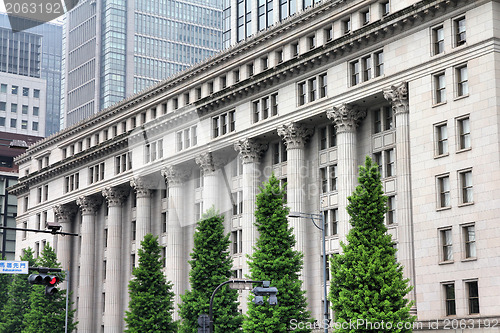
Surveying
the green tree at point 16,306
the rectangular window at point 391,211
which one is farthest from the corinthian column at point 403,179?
the green tree at point 16,306

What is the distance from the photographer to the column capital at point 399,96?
192 ft

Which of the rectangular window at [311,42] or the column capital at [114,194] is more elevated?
the rectangular window at [311,42]

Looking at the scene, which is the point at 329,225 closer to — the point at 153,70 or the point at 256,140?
the point at 256,140

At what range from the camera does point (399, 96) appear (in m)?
58.7

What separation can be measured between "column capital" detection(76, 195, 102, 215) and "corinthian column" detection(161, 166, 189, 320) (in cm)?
1588

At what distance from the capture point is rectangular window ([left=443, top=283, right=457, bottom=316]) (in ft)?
173

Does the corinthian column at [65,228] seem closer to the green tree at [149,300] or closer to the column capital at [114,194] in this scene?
the column capital at [114,194]

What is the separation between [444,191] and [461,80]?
7364mm

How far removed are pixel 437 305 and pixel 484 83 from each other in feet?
47.2

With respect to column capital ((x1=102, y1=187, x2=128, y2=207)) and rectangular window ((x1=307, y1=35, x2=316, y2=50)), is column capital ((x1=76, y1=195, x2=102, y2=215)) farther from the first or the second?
rectangular window ((x1=307, y1=35, x2=316, y2=50))

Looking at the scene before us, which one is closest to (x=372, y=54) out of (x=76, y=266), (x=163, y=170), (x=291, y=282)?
(x=291, y=282)

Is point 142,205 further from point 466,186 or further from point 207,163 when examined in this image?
point 466,186

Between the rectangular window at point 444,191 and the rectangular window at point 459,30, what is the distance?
8921 mm

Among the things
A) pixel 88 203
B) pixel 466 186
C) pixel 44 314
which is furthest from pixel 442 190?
pixel 88 203
